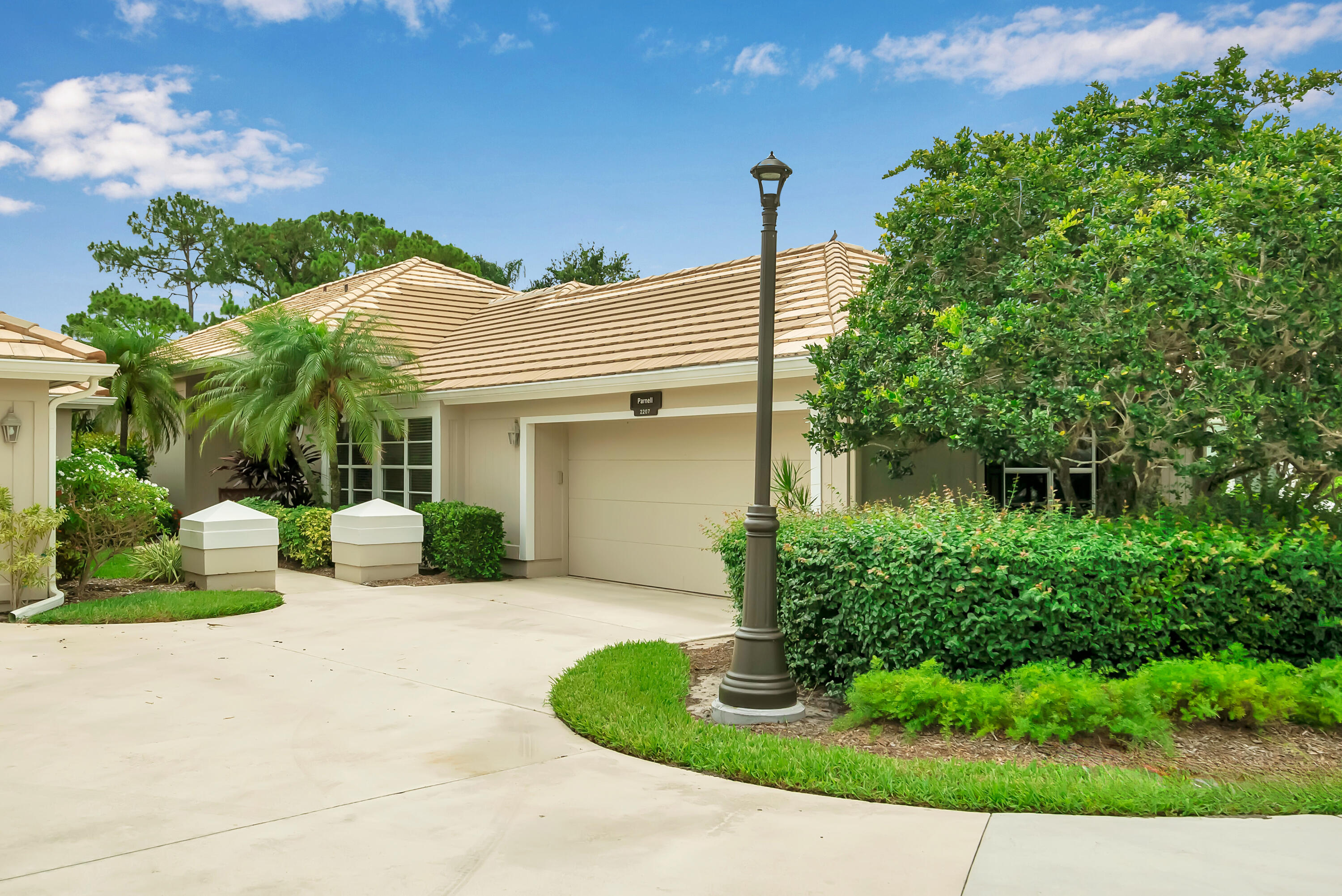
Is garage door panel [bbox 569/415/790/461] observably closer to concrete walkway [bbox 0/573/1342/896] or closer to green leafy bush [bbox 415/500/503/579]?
green leafy bush [bbox 415/500/503/579]

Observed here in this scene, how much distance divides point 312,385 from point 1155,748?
1208 cm

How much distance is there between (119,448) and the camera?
18.3m

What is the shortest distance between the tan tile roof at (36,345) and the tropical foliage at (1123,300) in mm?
7690

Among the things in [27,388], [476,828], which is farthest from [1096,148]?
[27,388]

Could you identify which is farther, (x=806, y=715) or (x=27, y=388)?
(x=27, y=388)

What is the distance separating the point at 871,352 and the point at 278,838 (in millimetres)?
5750

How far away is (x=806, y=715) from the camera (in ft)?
20.7

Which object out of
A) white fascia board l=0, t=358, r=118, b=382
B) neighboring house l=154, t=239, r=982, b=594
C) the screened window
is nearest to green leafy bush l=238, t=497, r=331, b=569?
neighboring house l=154, t=239, r=982, b=594

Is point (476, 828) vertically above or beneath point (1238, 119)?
beneath

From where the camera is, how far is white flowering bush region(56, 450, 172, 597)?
11.3 meters

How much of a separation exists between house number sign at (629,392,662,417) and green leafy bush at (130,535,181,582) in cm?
621

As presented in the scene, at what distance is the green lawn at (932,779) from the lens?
4457 mm

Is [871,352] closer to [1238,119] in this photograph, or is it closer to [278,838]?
[1238,119]

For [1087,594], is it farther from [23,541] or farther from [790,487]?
[23,541]
